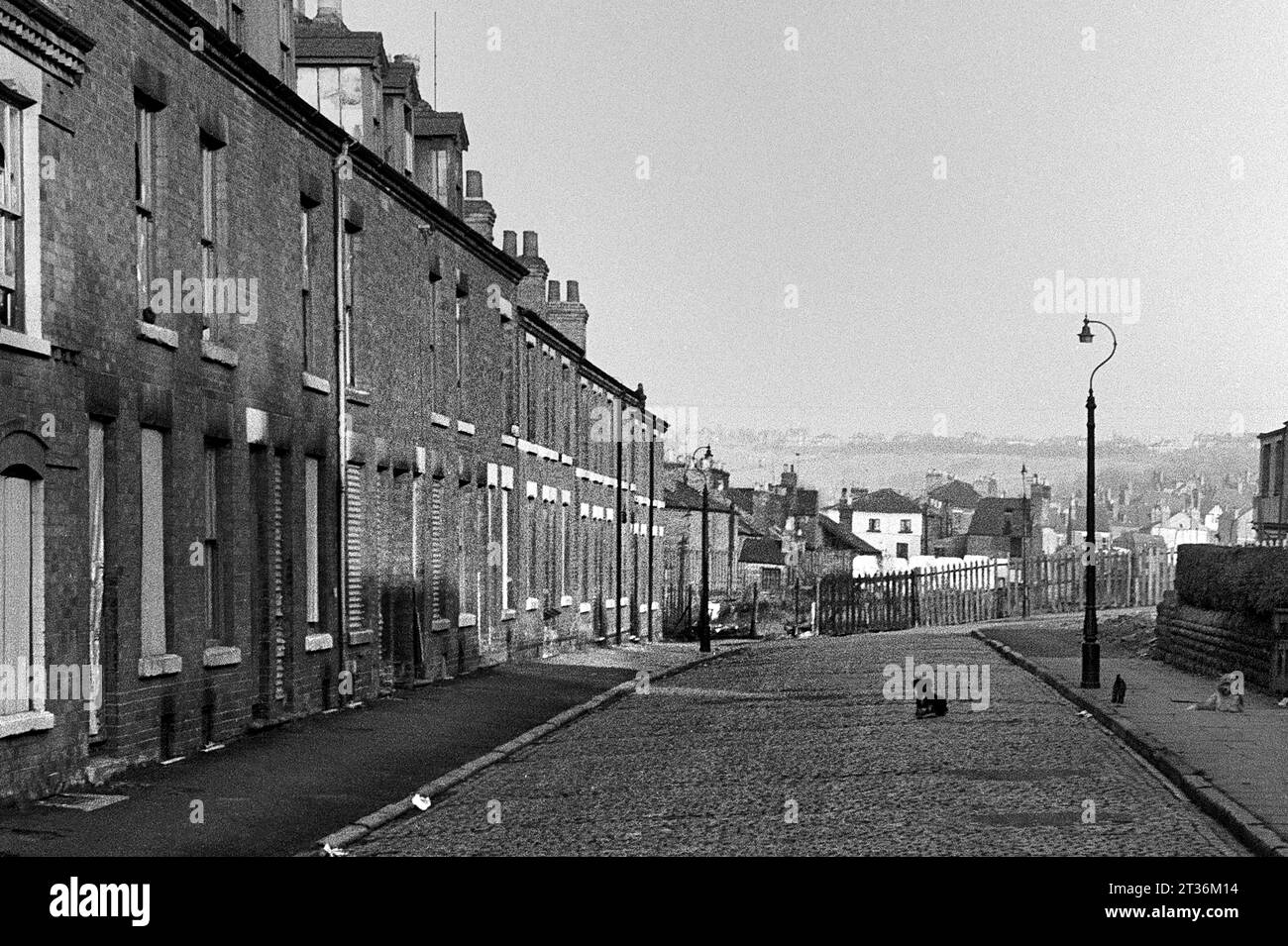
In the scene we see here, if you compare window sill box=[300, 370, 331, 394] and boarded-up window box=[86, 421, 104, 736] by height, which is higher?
window sill box=[300, 370, 331, 394]

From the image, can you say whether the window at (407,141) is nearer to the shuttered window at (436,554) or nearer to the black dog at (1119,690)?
the shuttered window at (436,554)

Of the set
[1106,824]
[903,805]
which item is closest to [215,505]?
[903,805]

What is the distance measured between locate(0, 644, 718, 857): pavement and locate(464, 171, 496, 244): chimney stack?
1260 cm

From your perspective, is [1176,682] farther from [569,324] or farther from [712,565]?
[712,565]

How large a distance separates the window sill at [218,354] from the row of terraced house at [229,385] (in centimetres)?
10

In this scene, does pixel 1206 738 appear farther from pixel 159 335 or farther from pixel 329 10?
pixel 329 10

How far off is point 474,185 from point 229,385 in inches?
760

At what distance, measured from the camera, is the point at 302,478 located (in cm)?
2361

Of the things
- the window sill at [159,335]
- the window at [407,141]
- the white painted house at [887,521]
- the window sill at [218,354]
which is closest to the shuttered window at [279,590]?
the window sill at [218,354]

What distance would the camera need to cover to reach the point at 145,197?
723 inches

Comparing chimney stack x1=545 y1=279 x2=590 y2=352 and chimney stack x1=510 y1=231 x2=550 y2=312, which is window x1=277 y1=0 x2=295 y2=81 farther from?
chimney stack x1=545 y1=279 x2=590 y2=352

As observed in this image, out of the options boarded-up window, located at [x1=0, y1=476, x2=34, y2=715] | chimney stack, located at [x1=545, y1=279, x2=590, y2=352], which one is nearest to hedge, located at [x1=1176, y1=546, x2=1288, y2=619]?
boarded-up window, located at [x1=0, y1=476, x2=34, y2=715]

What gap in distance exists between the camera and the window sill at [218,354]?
1981 centimetres

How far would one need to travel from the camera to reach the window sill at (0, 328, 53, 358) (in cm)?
1480
